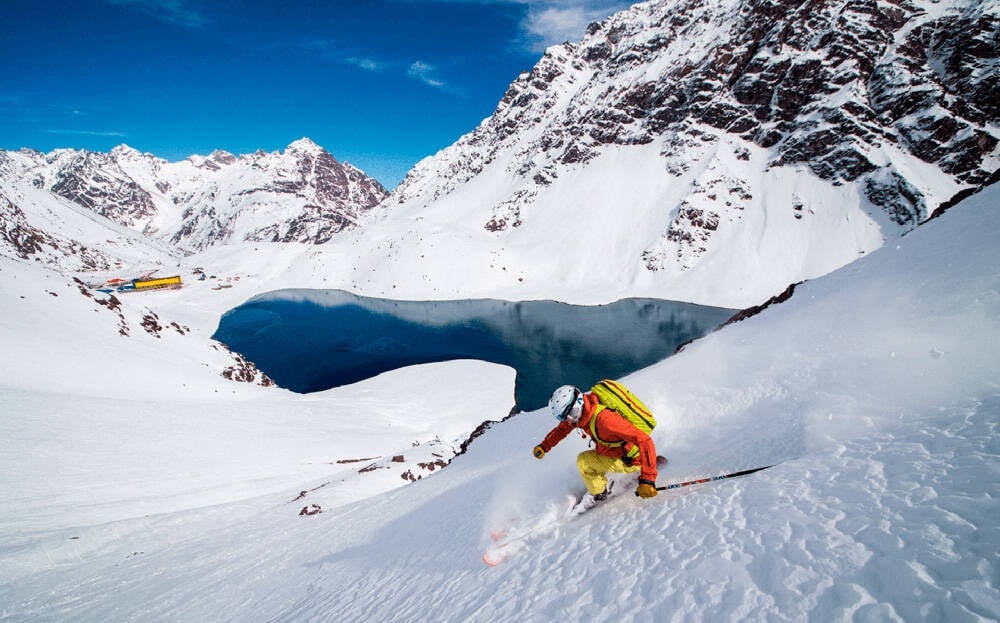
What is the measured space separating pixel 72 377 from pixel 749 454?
24467mm

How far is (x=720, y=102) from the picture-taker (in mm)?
96125

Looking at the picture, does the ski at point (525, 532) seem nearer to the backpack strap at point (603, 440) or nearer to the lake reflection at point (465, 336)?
the backpack strap at point (603, 440)

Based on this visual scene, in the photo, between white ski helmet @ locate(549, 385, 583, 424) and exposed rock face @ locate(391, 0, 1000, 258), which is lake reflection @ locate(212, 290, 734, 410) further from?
exposed rock face @ locate(391, 0, 1000, 258)

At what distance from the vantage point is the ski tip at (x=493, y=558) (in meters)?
5.17

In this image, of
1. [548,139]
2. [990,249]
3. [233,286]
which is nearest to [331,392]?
[990,249]

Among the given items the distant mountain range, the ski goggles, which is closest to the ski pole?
the ski goggles

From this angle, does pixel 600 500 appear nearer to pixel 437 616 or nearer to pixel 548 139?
pixel 437 616

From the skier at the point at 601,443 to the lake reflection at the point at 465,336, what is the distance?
24.1m

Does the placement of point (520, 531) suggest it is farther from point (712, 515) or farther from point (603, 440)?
point (712, 515)

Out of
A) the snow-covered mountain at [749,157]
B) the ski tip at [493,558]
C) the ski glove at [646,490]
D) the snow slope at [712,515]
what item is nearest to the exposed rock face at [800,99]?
the snow-covered mountain at [749,157]

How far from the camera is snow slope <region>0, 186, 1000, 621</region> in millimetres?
3158

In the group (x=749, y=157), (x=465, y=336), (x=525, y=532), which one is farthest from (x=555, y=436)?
(x=749, y=157)

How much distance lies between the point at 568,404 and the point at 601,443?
0.71m

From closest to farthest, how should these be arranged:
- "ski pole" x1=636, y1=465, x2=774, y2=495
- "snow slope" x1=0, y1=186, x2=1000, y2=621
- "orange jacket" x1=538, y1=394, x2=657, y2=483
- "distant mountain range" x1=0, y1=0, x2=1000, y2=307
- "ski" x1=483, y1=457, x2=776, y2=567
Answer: "snow slope" x1=0, y1=186, x2=1000, y2=621 → "orange jacket" x1=538, y1=394, x2=657, y2=483 → "ski pole" x1=636, y1=465, x2=774, y2=495 → "ski" x1=483, y1=457, x2=776, y2=567 → "distant mountain range" x1=0, y1=0, x2=1000, y2=307
